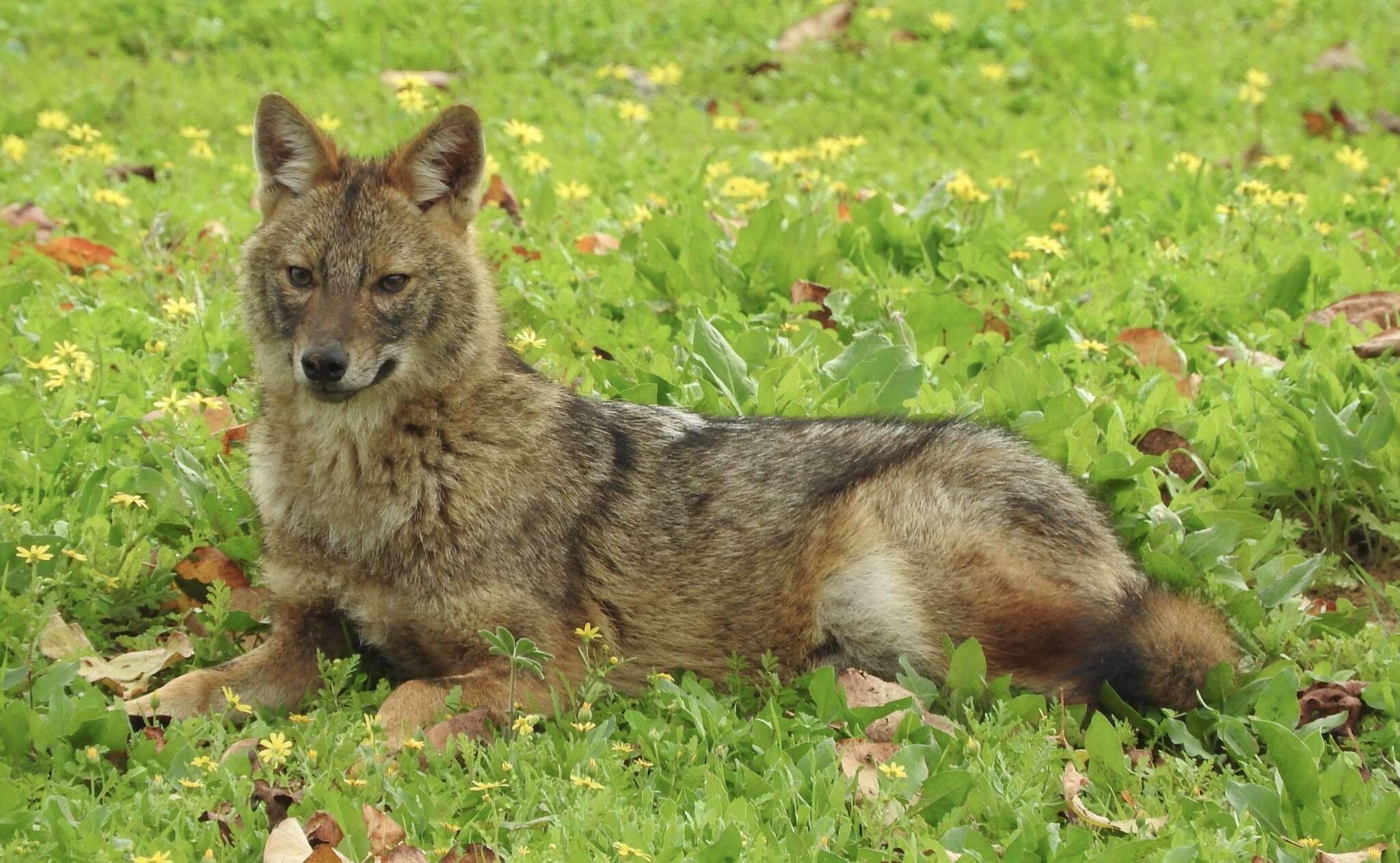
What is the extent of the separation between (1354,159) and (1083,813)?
22.1 ft

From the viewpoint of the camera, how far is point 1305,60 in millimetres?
11922

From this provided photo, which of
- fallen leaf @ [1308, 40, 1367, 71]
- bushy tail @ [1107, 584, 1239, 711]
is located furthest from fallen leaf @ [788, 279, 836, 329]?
fallen leaf @ [1308, 40, 1367, 71]

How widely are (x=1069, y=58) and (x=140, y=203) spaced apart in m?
7.19

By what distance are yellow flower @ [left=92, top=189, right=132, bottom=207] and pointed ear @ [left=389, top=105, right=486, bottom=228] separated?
302 cm

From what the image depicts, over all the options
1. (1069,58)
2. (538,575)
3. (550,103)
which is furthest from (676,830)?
(1069,58)

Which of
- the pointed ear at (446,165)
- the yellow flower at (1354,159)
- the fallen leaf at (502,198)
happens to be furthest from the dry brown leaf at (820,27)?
the pointed ear at (446,165)

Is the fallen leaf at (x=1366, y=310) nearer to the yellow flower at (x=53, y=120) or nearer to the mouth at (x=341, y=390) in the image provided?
the mouth at (x=341, y=390)

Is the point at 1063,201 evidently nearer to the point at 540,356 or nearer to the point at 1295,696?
the point at 540,356

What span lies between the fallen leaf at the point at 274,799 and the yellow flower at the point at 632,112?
6528 millimetres

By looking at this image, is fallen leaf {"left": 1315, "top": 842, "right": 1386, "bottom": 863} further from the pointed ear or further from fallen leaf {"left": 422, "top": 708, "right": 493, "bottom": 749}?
the pointed ear

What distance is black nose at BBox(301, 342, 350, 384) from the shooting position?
4453 mm

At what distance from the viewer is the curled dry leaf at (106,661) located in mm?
4496

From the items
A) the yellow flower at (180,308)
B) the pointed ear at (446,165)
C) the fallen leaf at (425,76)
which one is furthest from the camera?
the fallen leaf at (425,76)

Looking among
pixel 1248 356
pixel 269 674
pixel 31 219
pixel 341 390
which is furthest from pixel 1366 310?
pixel 31 219
